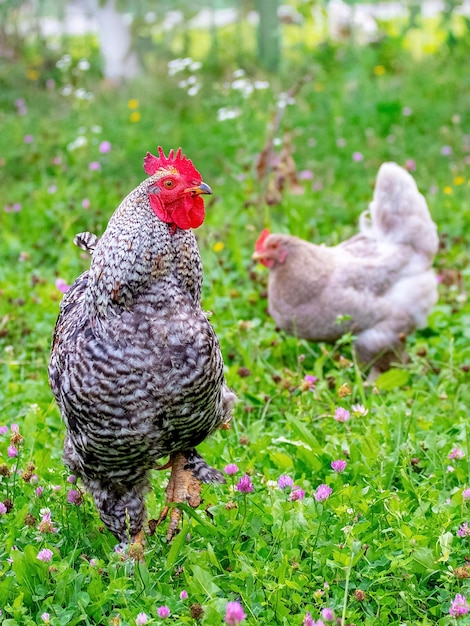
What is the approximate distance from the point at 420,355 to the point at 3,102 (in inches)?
275

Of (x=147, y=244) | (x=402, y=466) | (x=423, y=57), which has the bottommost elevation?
(x=423, y=57)

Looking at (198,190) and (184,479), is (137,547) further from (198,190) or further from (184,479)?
(198,190)

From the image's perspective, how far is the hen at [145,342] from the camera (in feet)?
9.75

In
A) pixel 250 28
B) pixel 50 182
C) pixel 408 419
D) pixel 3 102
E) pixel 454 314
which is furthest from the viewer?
pixel 250 28

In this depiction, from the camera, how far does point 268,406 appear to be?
460 centimetres

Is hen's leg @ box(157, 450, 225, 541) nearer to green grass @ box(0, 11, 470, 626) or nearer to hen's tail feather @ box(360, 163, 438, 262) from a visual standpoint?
green grass @ box(0, 11, 470, 626)

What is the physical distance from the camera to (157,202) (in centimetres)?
302

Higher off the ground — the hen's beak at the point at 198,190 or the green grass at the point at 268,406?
the hen's beak at the point at 198,190

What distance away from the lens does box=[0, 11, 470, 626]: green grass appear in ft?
10.1

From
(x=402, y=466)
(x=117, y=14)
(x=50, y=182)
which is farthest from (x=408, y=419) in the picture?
(x=117, y=14)

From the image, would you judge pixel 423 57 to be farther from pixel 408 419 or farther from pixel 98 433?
pixel 98 433

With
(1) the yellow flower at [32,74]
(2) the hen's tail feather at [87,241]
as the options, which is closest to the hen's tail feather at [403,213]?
(2) the hen's tail feather at [87,241]

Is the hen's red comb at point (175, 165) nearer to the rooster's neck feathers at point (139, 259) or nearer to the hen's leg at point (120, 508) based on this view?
the rooster's neck feathers at point (139, 259)

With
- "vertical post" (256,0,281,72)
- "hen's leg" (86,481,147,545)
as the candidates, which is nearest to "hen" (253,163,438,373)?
"hen's leg" (86,481,147,545)
